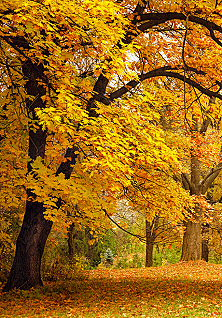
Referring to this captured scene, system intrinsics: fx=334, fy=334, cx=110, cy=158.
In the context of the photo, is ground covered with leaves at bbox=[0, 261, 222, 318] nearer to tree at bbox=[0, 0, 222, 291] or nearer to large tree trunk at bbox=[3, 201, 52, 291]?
large tree trunk at bbox=[3, 201, 52, 291]

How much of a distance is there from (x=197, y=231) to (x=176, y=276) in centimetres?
409

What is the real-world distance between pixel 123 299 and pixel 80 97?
496 cm

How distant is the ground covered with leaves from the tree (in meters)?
0.96

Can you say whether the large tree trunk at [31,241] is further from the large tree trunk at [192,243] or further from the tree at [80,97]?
the large tree trunk at [192,243]

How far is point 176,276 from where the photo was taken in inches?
455

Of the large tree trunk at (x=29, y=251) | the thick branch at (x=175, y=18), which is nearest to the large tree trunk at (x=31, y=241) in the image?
the large tree trunk at (x=29, y=251)

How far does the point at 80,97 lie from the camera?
8344mm

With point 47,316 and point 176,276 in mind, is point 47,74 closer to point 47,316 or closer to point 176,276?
point 47,316

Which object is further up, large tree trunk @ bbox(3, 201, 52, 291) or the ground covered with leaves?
large tree trunk @ bbox(3, 201, 52, 291)

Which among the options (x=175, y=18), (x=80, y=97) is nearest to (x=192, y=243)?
(x=80, y=97)

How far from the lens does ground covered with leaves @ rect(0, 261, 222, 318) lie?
638 cm

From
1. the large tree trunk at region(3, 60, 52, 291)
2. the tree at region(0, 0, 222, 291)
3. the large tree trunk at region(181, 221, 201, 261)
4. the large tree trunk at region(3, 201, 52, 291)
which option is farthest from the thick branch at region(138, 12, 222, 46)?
the large tree trunk at region(181, 221, 201, 261)

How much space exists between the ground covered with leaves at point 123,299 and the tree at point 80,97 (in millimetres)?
956

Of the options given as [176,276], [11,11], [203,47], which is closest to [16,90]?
[11,11]
